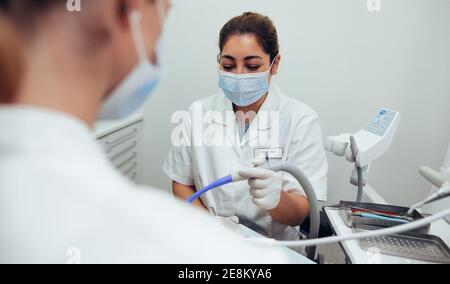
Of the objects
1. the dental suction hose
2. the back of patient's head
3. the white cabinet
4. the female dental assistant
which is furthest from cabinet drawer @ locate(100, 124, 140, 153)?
the back of patient's head

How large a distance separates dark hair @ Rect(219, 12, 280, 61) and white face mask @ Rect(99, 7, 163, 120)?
65cm

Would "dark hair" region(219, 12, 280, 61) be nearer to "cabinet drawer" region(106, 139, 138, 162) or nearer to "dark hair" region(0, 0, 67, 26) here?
"cabinet drawer" region(106, 139, 138, 162)

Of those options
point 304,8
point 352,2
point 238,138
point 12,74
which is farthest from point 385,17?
point 12,74

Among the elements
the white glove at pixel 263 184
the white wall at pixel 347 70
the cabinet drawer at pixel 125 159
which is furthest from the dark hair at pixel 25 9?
the white wall at pixel 347 70

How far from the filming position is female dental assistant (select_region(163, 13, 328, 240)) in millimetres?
903

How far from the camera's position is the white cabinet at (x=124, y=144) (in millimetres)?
899

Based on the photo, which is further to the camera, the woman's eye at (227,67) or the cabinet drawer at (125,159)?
the cabinet drawer at (125,159)

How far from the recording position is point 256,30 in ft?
3.03

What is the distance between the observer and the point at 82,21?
26cm

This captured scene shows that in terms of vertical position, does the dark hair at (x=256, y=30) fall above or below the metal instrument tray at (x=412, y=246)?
above

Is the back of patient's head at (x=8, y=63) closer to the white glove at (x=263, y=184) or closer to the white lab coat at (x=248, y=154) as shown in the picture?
the white glove at (x=263, y=184)

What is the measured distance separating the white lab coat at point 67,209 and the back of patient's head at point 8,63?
0.02 meters

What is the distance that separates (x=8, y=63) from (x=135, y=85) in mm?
119

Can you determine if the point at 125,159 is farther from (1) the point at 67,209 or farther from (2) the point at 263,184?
(1) the point at 67,209
